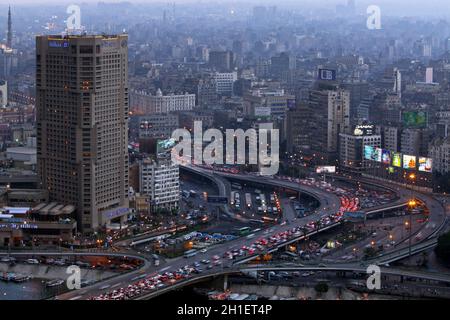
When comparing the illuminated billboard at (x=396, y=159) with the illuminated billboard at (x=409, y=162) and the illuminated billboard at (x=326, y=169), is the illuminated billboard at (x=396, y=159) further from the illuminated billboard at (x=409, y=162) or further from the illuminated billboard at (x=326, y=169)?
the illuminated billboard at (x=326, y=169)

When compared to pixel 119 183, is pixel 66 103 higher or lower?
higher

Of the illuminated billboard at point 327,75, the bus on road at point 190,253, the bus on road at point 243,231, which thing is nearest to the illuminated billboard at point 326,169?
the illuminated billboard at point 327,75

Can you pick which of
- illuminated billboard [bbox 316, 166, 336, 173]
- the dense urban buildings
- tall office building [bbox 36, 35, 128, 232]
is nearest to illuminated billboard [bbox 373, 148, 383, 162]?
the dense urban buildings

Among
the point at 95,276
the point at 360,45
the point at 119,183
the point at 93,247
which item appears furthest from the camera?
the point at 360,45

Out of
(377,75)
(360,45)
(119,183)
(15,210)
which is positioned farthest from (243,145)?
(360,45)

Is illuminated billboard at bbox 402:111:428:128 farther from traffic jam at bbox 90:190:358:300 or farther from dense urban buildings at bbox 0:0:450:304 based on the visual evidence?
traffic jam at bbox 90:190:358:300

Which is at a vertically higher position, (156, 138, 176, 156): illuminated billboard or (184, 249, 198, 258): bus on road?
(156, 138, 176, 156): illuminated billboard

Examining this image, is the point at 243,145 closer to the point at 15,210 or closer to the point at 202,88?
the point at 15,210
